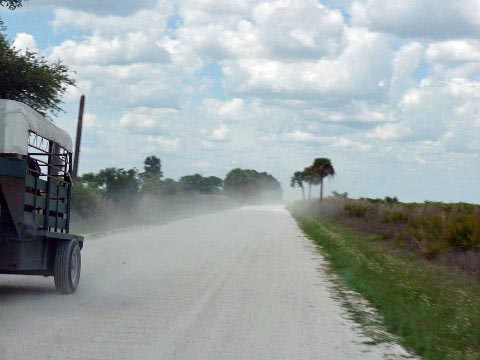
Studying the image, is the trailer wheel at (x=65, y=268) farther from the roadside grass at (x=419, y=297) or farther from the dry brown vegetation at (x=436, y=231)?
the dry brown vegetation at (x=436, y=231)

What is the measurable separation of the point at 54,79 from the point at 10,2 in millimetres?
2594

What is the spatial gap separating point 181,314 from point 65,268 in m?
2.42

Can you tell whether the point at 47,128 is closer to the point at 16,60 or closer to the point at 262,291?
the point at 262,291

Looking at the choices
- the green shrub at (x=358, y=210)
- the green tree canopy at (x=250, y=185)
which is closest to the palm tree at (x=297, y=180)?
the green tree canopy at (x=250, y=185)

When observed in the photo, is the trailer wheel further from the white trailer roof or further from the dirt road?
the white trailer roof

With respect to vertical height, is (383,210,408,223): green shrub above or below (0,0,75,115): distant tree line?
below

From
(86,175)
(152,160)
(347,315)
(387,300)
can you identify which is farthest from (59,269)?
(152,160)

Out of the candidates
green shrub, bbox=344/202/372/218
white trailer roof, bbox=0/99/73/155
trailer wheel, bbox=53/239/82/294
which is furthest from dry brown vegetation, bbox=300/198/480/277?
white trailer roof, bbox=0/99/73/155

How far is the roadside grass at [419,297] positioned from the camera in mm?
8281

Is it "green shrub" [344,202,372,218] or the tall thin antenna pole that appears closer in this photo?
the tall thin antenna pole

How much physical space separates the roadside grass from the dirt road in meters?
0.59

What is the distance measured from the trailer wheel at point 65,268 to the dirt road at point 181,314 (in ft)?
0.58

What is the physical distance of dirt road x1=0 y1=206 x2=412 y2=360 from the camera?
7508 mm

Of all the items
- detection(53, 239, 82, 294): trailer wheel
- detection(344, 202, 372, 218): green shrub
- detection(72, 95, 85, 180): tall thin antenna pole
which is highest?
detection(72, 95, 85, 180): tall thin antenna pole
